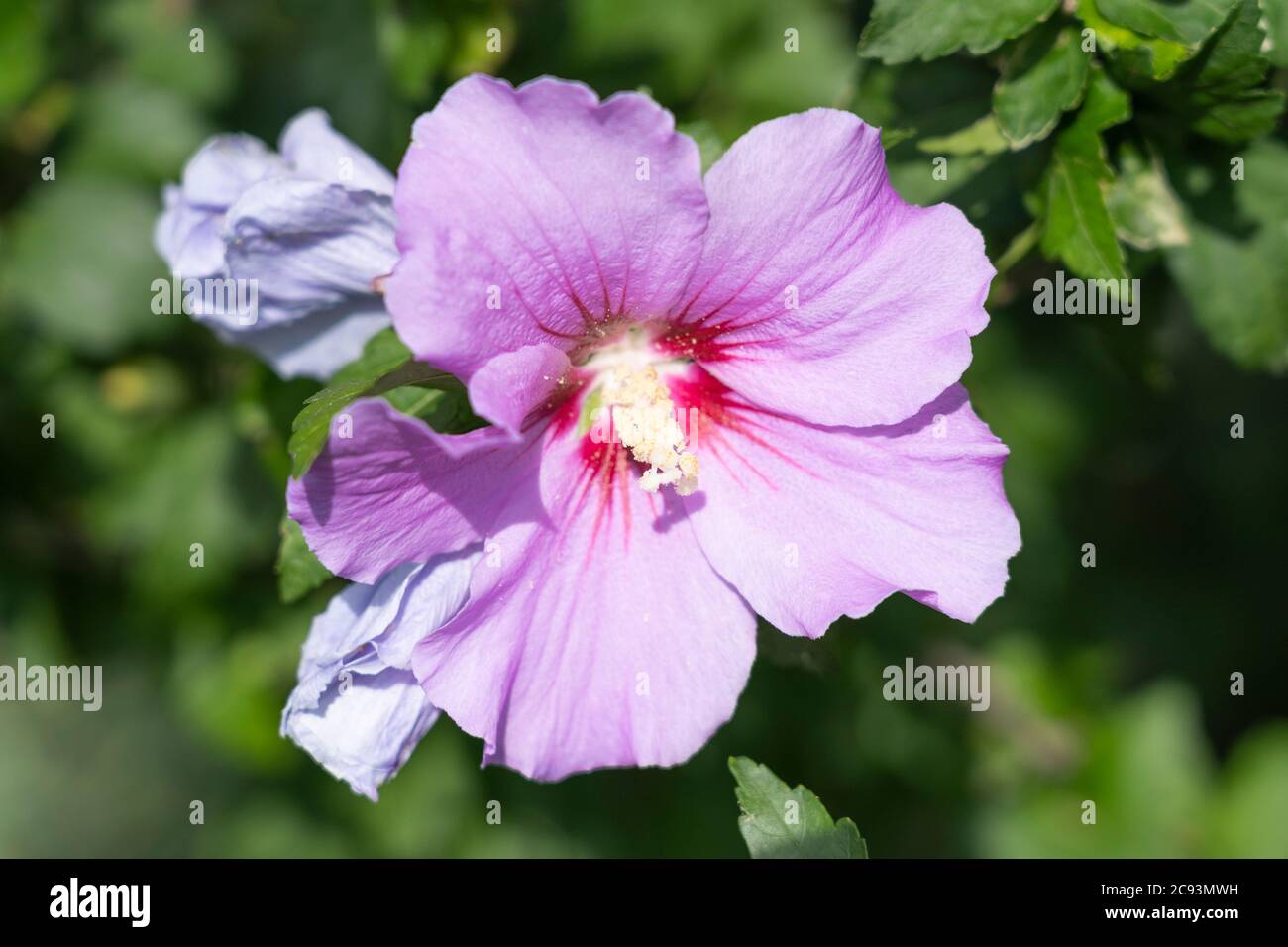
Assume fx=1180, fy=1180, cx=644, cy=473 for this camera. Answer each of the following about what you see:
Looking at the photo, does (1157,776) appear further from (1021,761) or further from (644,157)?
(644,157)

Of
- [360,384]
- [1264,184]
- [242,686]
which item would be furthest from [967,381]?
[242,686]

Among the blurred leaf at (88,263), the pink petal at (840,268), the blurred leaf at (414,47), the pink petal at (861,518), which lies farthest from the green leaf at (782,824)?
the blurred leaf at (88,263)

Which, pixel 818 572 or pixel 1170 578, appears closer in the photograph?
pixel 818 572

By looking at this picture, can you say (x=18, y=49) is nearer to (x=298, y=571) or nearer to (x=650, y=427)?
(x=298, y=571)

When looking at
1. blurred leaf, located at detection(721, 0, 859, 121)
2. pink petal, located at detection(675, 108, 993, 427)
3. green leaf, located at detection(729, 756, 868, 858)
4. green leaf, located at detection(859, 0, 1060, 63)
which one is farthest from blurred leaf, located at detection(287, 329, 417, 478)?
blurred leaf, located at detection(721, 0, 859, 121)

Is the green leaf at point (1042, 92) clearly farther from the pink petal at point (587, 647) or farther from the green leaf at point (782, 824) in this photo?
the green leaf at point (782, 824)

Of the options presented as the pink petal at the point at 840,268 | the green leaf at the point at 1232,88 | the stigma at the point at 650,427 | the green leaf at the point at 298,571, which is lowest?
the green leaf at the point at 298,571

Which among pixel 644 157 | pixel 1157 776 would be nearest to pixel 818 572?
pixel 644 157
